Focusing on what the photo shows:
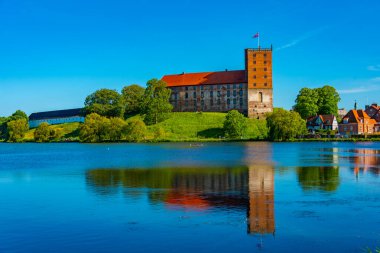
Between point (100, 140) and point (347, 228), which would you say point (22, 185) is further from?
point (100, 140)

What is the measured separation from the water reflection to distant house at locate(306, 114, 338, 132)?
8633cm

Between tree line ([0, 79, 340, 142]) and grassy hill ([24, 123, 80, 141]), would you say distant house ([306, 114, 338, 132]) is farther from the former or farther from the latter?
grassy hill ([24, 123, 80, 141])

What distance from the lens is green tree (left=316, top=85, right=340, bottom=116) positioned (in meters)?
127

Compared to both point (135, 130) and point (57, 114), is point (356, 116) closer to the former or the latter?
point (135, 130)

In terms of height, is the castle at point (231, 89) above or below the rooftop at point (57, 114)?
above

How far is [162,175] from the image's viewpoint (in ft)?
112

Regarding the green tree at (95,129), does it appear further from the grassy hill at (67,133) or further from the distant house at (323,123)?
the distant house at (323,123)

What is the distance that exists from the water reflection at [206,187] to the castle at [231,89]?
95.7m

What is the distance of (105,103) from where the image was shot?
454ft

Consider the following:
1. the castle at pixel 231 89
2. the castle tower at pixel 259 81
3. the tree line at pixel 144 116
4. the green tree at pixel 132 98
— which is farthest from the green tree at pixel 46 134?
the castle tower at pixel 259 81

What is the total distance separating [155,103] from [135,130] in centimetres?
1838

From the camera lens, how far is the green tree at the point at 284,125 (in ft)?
324

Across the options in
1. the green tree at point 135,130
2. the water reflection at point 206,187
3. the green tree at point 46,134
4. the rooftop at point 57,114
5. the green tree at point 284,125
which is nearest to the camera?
the water reflection at point 206,187

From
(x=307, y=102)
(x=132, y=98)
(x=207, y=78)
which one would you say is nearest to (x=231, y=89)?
(x=207, y=78)
